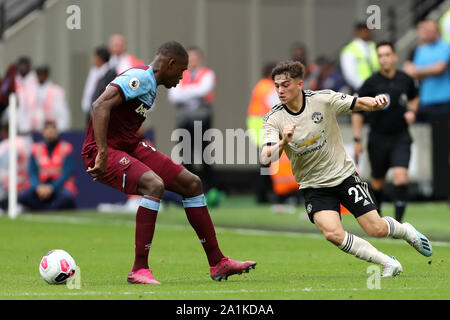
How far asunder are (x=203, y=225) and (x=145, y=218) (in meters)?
0.55

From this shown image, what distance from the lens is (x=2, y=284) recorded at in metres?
8.12

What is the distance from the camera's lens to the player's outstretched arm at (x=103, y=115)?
792cm

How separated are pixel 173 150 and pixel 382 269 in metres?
11.6

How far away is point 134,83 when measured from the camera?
26.3 ft

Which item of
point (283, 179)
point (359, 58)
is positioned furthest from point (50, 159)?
point (359, 58)

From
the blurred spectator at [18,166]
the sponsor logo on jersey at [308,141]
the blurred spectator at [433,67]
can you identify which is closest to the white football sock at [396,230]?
the sponsor logo on jersey at [308,141]

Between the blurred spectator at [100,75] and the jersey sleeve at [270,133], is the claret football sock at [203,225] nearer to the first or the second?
the jersey sleeve at [270,133]

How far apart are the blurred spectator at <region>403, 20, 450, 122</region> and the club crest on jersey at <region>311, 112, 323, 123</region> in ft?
27.8

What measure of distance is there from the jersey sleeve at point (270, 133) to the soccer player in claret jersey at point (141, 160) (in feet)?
2.17

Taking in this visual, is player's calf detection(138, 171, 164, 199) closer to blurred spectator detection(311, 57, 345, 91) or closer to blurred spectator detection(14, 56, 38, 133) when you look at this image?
blurred spectator detection(311, 57, 345, 91)

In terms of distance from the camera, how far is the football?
318 inches

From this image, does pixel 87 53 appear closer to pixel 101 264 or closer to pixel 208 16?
pixel 208 16

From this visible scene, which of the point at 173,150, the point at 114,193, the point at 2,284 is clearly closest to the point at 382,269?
the point at 2,284

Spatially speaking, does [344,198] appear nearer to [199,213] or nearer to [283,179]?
[199,213]
